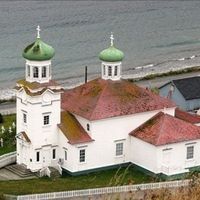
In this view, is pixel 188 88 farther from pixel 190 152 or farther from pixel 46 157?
pixel 46 157

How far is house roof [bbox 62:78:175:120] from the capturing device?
50.1m

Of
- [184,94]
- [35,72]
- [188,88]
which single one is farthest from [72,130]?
[188,88]

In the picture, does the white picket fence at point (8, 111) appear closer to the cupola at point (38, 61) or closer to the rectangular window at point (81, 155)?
the rectangular window at point (81, 155)

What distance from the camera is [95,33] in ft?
358

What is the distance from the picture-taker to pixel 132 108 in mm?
50969

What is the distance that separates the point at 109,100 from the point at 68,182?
554 centimetres

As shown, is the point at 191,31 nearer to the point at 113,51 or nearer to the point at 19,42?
the point at 19,42

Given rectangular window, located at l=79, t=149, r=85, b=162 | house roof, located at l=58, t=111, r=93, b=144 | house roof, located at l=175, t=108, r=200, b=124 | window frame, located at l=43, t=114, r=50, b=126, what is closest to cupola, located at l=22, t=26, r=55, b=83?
window frame, located at l=43, t=114, r=50, b=126

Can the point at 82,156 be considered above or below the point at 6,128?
below

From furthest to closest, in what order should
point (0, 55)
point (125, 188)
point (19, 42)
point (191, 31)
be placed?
point (191, 31) → point (19, 42) → point (0, 55) → point (125, 188)

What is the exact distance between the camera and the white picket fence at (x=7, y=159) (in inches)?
2005

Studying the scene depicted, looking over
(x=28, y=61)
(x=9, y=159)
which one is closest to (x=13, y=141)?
(x=9, y=159)

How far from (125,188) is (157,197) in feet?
47.1

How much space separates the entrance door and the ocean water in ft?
103
